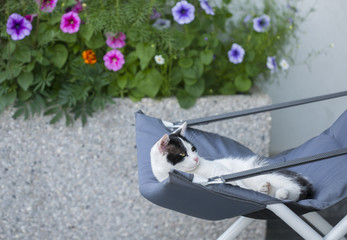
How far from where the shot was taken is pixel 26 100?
6.58ft

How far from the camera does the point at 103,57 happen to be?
82.1 inches

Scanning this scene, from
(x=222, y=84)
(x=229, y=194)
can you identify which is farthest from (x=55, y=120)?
(x=229, y=194)

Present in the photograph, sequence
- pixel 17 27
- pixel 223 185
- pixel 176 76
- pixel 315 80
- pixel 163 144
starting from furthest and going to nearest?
pixel 315 80 < pixel 176 76 < pixel 17 27 < pixel 163 144 < pixel 223 185

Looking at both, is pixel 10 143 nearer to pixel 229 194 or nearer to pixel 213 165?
pixel 213 165

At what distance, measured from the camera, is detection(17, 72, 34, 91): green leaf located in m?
1.96

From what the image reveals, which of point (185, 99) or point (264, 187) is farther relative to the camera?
point (185, 99)

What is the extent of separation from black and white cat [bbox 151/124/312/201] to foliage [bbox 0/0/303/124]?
64cm

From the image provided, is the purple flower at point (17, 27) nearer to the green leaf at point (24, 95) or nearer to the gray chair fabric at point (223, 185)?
the green leaf at point (24, 95)

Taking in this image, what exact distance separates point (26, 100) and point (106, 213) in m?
0.59

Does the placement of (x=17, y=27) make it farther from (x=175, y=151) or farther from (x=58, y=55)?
(x=175, y=151)

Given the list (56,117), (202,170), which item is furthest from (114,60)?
(202,170)

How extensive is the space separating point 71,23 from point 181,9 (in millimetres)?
442

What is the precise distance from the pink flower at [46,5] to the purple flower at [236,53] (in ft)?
2.45

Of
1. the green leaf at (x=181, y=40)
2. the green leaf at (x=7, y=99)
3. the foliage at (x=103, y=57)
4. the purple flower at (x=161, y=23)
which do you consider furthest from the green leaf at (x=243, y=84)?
the green leaf at (x=7, y=99)
